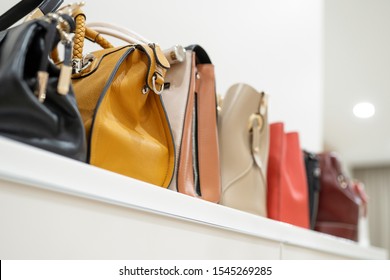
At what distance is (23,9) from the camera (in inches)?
24.2

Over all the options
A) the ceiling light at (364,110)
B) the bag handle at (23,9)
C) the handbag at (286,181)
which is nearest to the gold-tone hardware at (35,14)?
the bag handle at (23,9)

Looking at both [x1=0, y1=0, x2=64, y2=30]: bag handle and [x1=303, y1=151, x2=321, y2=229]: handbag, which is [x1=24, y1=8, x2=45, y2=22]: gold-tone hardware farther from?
[x1=303, y1=151, x2=321, y2=229]: handbag

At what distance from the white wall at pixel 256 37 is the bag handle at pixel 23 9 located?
112mm

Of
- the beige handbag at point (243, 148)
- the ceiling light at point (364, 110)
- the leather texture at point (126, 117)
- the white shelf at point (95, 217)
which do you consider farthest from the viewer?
the ceiling light at point (364, 110)

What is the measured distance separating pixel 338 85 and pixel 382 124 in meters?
0.79

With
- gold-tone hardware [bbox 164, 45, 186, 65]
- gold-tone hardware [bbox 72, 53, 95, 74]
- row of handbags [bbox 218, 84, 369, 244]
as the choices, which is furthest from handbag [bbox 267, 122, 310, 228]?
gold-tone hardware [bbox 72, 53, 95, 74]

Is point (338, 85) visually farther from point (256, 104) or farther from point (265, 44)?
point (256, 104)

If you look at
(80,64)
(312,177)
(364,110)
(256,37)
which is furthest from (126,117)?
(364,110)

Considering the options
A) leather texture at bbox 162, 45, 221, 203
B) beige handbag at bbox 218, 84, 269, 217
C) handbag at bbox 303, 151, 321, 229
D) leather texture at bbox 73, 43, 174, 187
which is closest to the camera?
leather texture at bbox 73, 43, 174, 187

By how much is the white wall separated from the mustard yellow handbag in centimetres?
27

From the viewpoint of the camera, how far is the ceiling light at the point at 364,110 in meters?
3.53

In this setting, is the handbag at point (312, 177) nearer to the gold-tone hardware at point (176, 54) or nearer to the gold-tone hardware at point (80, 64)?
the gold-tone hardware at point (176, 54)

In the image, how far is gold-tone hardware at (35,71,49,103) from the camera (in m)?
0.40

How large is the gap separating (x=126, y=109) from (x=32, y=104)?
0.53ft
